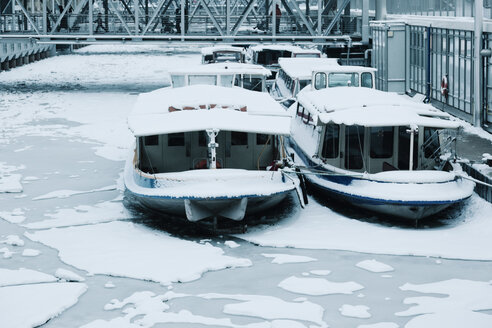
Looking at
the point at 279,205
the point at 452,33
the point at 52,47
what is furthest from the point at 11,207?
the point at 52,47

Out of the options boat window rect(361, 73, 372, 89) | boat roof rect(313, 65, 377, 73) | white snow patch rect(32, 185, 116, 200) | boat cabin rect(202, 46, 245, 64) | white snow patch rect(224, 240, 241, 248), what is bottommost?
white snow patch rect(224, 240, 241, 248)

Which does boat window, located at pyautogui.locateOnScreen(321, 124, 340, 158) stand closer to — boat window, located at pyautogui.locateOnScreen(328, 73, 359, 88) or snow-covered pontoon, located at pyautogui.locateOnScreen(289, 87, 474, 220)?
snow-covered pontoon, located at pyautogui.locateOnScreen(289, 87, 474, 220)

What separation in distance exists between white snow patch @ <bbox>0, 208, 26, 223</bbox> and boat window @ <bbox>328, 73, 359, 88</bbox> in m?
11.0

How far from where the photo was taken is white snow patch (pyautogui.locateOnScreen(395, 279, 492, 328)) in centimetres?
1101

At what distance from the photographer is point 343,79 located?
1011 inches

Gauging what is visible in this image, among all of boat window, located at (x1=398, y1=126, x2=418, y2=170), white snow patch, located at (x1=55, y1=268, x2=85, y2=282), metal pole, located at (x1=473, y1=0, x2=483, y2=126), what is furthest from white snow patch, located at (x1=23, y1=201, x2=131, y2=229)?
metal pole, located at (x1=473, y1=0, x2=483, y2=126)

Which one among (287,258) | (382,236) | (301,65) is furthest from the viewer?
(301,65)

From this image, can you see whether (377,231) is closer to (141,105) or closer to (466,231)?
(466,231)

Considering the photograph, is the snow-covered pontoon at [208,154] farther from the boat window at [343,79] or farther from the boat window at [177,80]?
the boat window at [343,79]

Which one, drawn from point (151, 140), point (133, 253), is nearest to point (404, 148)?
point (151, 140)

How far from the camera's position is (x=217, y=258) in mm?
13883

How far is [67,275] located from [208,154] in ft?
16.0

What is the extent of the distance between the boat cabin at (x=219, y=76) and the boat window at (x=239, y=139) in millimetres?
6026

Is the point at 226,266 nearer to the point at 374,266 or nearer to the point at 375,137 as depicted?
the point at 374,266
